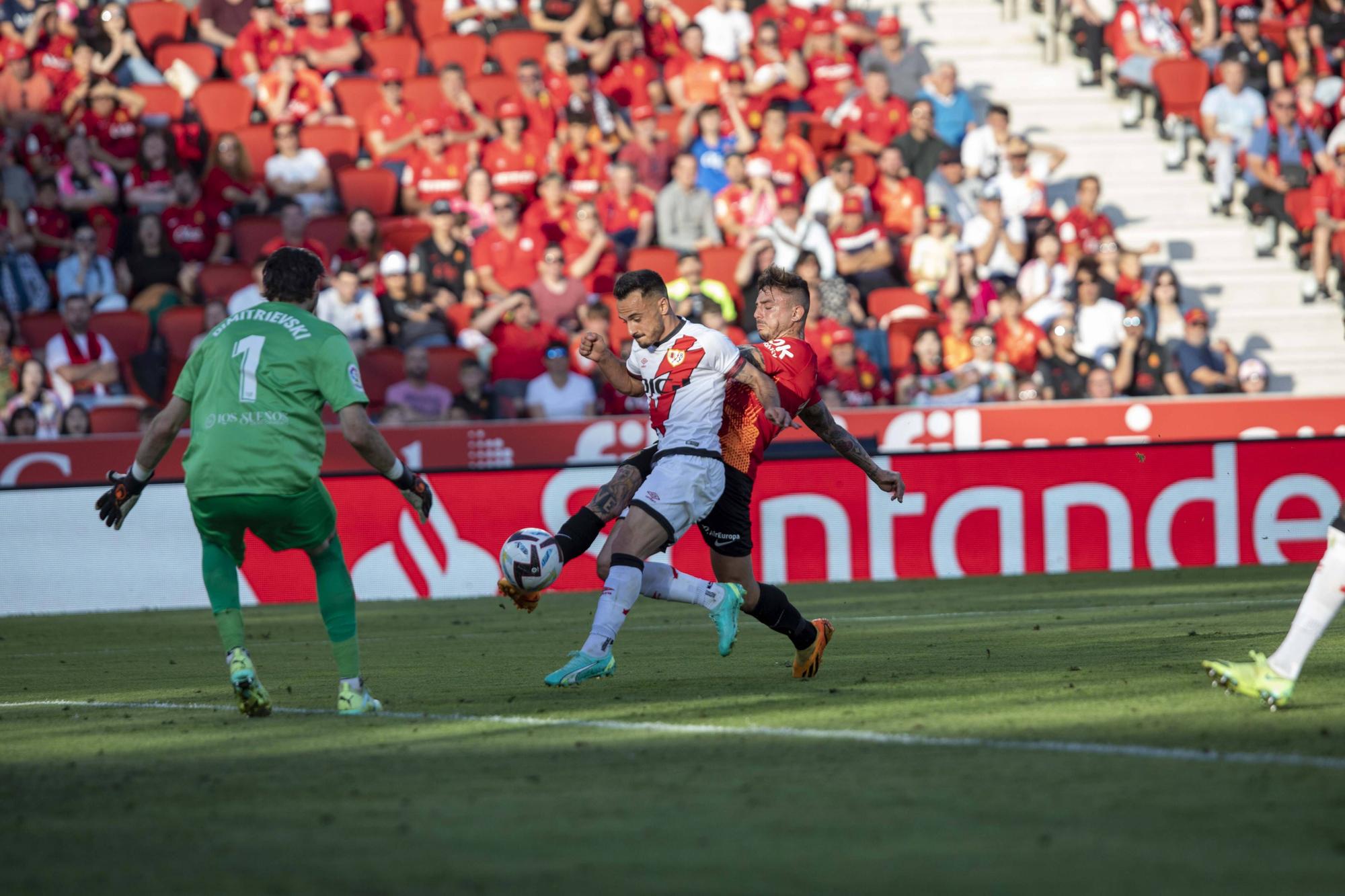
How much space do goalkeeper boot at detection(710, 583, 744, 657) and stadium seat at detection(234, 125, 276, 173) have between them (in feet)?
44.1

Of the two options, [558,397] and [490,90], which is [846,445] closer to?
[558,397]

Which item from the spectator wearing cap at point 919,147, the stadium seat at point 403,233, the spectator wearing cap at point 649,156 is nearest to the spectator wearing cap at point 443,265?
the stadium seat at point 403,233

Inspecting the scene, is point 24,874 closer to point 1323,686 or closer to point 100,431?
point 1323,686

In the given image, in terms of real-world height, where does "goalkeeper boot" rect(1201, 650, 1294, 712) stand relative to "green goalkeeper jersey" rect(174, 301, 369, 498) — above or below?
below

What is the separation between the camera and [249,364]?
23.9 ft

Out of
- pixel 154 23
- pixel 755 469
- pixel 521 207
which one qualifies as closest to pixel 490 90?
pixel 521 207

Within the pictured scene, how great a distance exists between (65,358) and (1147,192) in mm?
13859

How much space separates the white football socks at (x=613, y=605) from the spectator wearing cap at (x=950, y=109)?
596 inches

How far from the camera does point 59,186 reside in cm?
1944

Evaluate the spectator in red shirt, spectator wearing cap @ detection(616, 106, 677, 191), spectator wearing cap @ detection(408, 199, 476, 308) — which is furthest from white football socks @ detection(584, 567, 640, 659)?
spectator wearing cap @ detection(616, 106, 677, 191)

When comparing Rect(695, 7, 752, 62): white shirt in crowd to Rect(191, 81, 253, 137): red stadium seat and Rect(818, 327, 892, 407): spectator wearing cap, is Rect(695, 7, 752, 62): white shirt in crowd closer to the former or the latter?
Rect(818, 327, 892, 407): spectator wearing cap

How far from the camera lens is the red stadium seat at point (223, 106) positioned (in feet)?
66.7

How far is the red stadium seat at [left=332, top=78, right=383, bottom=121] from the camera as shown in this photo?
68.2ft

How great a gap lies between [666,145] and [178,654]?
438 inches
